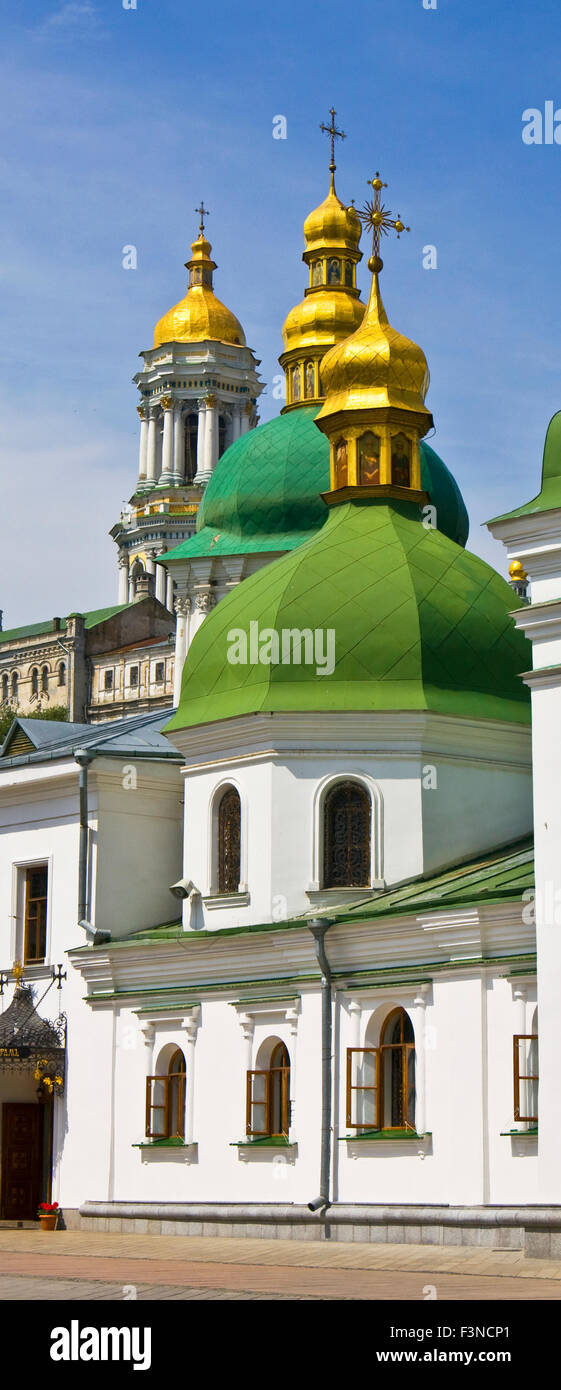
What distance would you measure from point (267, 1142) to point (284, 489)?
13015 millimetres

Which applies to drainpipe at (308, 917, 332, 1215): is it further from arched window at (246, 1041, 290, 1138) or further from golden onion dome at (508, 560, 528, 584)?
golden onion dome at (508, 560, 528, 584)

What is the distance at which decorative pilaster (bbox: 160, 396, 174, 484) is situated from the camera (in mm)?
95125

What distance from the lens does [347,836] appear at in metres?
26.2

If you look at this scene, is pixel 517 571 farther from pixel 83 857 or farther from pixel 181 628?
pixel 181 628

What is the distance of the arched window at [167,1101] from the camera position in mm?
27125

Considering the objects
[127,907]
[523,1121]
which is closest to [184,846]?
[127,907]

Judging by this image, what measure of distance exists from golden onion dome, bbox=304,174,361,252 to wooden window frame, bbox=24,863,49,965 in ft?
40.0

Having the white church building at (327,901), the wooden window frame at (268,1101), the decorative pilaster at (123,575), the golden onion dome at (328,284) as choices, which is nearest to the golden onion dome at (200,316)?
the decorative pilaster at (123,575)

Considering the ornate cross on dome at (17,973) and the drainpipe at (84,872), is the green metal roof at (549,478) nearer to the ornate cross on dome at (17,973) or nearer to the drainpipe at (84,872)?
the drainpipe at (84,872)

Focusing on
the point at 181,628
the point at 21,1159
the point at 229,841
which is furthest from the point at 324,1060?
the point at 181,628

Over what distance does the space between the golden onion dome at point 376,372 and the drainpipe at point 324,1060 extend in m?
8.20
